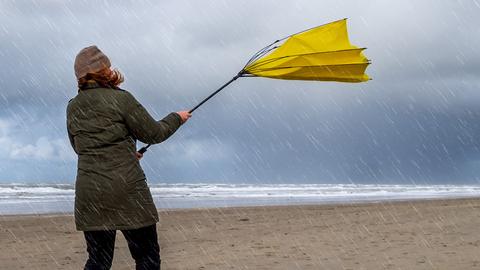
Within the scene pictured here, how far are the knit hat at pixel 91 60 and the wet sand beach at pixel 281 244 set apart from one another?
3.85 metres

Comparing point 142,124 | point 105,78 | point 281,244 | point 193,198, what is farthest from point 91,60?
point 193,198

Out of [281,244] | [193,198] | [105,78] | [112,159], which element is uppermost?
[105,78]

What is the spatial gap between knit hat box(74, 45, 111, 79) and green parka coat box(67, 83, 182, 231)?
12cm

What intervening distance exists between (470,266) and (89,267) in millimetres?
4726

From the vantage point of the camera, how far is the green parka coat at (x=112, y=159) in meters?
3.86

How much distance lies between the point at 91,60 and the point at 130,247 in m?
1.25

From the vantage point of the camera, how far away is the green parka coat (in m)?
3.86

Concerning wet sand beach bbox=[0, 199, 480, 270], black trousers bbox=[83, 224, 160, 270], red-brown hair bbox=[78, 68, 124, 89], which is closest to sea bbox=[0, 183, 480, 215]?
wet sand beach bbox=[0, 199, 480, 270]

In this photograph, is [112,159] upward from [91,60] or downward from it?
downward

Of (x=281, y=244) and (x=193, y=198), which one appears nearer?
(x=281, y=244)

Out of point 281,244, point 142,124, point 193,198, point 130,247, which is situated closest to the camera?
point 142,124

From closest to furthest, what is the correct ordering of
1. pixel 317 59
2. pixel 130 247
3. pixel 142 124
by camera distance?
pixel 142 124, pixel 130 247, pixel 317 59

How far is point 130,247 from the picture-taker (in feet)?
13.4

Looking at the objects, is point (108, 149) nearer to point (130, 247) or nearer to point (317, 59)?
point (130, 247)
